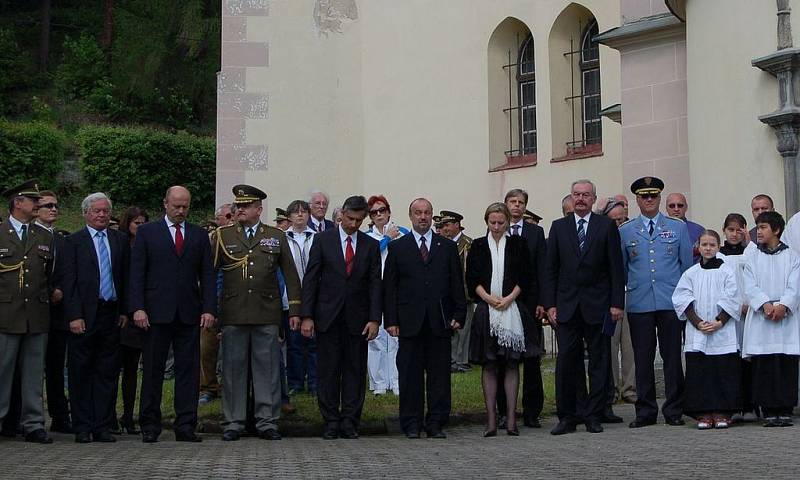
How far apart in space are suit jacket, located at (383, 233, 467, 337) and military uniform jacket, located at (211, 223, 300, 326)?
0.86m

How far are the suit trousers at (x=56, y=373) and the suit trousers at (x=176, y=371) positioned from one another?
0.94 meters

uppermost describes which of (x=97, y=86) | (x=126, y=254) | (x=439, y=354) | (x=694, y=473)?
(x=97, y=86)

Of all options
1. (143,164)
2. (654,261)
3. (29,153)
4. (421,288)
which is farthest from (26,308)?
(143,164)

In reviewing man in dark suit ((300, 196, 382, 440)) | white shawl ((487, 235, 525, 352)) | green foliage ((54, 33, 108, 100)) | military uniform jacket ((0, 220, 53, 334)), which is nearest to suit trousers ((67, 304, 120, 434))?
military uniform jacket ((0, 220, 53, 334))

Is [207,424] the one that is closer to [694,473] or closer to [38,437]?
[38,437]

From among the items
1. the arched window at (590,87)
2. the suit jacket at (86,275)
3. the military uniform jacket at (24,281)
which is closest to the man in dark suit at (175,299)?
the suit jacket at (86,275)

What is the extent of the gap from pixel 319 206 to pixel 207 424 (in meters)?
2.84

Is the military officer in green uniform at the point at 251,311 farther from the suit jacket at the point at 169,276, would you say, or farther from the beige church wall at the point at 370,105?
the beige church wall at the point at 370,105

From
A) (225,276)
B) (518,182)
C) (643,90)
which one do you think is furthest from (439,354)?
(518,182)

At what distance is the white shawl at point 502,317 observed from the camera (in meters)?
11.4

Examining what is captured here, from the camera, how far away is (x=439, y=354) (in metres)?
11.7

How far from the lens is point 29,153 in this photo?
32781mm

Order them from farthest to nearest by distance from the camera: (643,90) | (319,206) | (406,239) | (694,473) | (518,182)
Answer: (518,182), (643,90), (319,206), (406,239), (694,473)

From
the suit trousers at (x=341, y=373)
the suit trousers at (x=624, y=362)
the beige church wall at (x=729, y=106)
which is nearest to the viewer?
the suit trousers at (x=341, y=373)
